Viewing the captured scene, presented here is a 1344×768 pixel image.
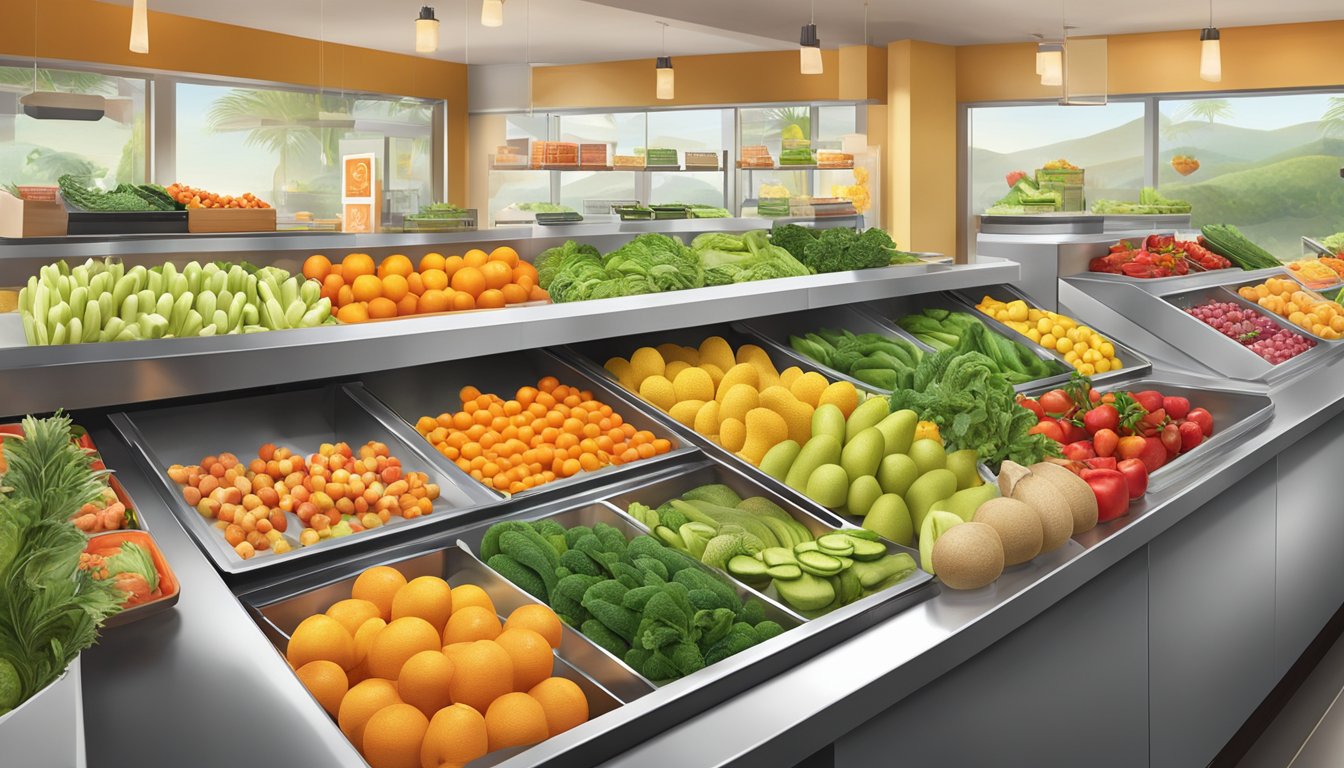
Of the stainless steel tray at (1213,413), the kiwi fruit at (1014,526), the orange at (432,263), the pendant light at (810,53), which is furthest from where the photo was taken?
the pendant light at (810,53)

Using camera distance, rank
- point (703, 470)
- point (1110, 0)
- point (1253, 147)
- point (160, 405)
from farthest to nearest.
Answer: point (1253, 147)
point (1110, 0)
point (703, 470)
point (160, 405)

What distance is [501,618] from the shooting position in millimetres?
1966

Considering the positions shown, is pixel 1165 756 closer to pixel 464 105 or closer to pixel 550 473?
pixel 550 473

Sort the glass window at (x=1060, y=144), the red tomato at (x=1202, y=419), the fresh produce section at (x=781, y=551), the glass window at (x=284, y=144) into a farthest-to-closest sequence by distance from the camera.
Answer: the glass window at (x=1060, y=144), the glass window at (x=284, y=144), the red tomato at (x=1202, y=419), the fresh produce section at (x=781, y=551)

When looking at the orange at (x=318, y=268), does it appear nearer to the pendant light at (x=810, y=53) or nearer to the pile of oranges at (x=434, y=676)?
the pile of oranges at (x=434, y=676)

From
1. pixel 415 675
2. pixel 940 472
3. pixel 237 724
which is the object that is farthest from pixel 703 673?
pixel 940 472

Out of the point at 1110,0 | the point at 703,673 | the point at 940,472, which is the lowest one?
the point at 703,673

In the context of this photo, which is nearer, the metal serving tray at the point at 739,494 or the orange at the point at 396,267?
the metal serving tray at the point at 739,494

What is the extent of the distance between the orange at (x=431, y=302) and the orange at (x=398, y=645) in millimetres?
2182

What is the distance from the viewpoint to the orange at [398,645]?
Answer: 1648mm

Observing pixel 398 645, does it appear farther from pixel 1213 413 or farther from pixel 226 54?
pixel 226 54

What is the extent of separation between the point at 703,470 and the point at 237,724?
1413 millimetres

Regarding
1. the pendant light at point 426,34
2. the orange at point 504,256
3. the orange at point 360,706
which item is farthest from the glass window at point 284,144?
the orange at point 360,706

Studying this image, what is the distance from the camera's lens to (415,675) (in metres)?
1.58
